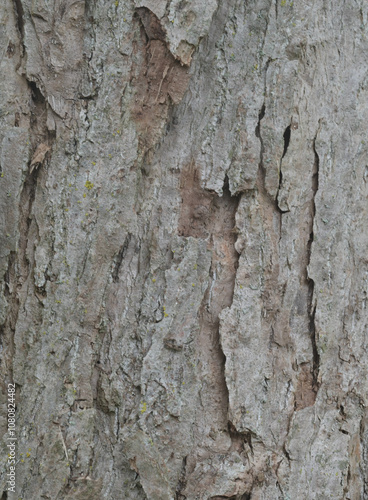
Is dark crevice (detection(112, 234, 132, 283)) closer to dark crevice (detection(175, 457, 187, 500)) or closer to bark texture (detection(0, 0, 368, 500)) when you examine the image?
bark texture (detection(0, 0, 368, 500))

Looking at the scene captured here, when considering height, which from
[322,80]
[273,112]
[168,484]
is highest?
[322,80]

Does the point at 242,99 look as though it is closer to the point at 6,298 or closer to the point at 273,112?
the point at 273,112

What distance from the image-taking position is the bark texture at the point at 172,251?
1.11 meters

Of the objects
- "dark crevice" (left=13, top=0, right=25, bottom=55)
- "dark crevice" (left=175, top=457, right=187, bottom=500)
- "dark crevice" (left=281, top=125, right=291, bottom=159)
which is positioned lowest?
"dark crevice" (left=175, top=457, right=187, bottom=500)

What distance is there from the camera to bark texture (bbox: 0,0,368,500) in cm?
111

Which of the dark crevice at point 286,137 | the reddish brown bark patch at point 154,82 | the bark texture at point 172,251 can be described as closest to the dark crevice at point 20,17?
the bark texture at point 172,251

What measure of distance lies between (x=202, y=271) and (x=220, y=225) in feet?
0.42

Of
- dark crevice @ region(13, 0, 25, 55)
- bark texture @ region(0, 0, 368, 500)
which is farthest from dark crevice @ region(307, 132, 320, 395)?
dark crevice @ region(13, 0, 25, 55)

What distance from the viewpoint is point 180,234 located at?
1158mm

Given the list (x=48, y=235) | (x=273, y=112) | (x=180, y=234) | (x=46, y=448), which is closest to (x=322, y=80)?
(x=273, y=112)

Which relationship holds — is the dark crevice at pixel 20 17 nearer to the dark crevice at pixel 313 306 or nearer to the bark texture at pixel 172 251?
the bark texture at pixel 172 251

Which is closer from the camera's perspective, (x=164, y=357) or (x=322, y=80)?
(x=164, y=357)

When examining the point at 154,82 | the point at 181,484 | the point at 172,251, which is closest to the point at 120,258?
the point at 172,251

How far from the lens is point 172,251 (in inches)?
44.5
